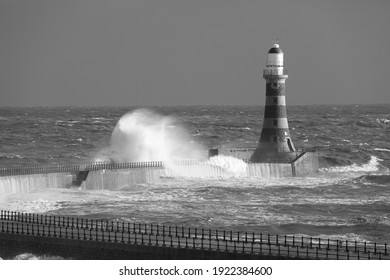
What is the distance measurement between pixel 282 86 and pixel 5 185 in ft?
62.9

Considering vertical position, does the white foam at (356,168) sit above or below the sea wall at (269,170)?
below

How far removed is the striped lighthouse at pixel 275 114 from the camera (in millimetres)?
66062

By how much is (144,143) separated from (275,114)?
45.1ft

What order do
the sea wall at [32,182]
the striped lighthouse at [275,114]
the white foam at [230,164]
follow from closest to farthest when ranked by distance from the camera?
1. the sea wall at [32,182]
2. the striped lighthouse at [275,114]
3. the white foam at [230,164]

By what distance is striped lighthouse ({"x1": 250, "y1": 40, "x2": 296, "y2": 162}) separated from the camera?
66.1 metres

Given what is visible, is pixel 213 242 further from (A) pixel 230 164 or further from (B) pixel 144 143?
(B) pixel 144 143

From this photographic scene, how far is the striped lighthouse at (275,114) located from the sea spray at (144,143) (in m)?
9.63

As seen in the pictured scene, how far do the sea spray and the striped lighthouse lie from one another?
31.6ft

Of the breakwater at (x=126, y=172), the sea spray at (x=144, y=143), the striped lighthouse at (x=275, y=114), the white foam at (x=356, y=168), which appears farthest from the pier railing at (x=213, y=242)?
the white foam at (x=356, y=168)

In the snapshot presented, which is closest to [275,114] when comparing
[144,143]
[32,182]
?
[144,143]

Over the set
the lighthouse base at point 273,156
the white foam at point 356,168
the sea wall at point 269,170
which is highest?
the lighthouse base at point 273,156

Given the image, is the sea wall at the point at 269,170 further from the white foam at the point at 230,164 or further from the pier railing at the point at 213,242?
the pier railing at the point at 213,242

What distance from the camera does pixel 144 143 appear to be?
253 ft

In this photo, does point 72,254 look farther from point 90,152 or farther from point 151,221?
point 90,152
